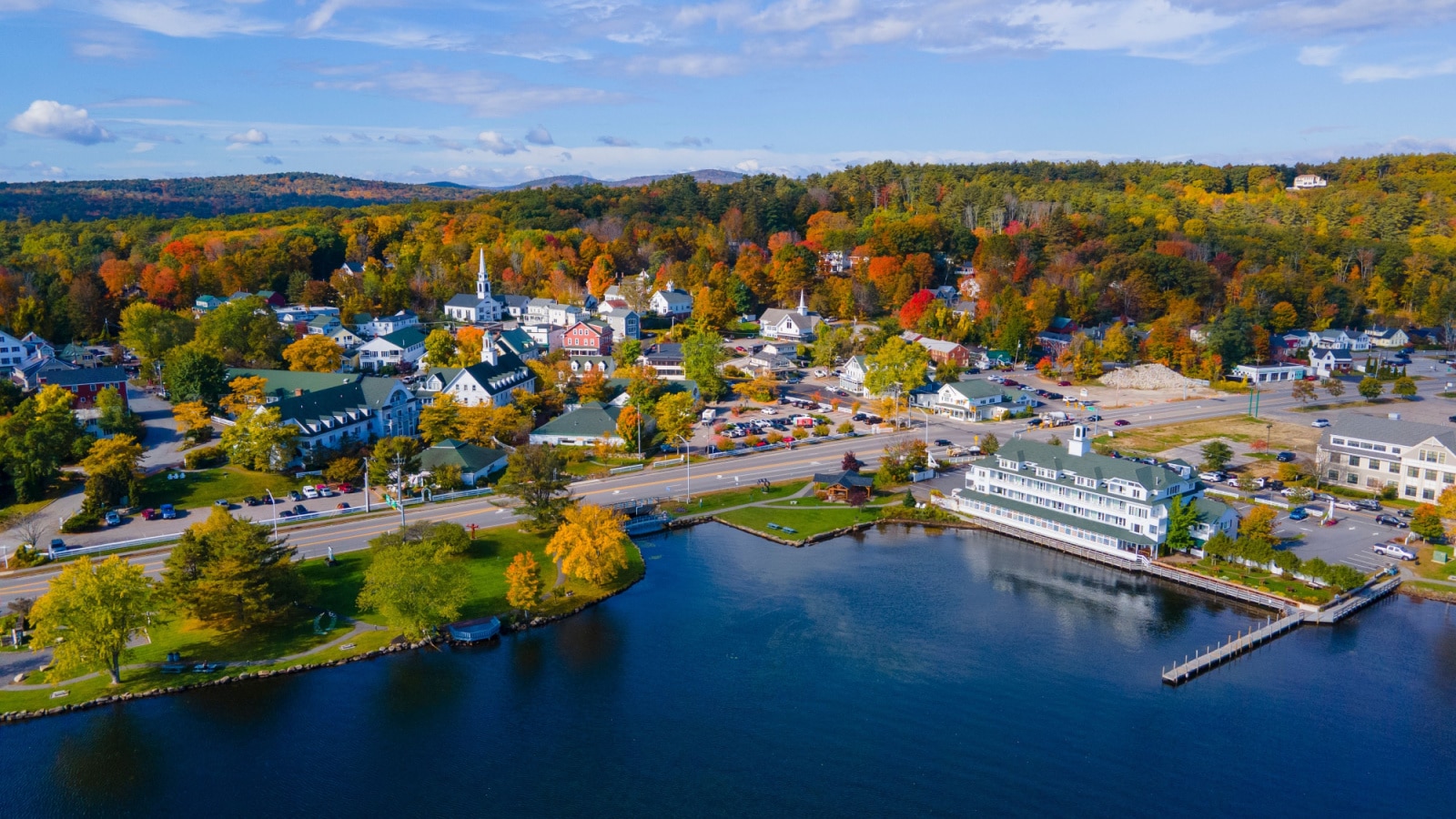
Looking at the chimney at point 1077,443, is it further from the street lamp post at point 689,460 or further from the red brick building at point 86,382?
the red brick building at point 86,382

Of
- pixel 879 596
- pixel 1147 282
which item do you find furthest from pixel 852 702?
pixel 1147 282

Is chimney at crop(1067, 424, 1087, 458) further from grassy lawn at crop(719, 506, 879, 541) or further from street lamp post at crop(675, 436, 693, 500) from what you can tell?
street lamp post at crop(675, 436, 693, 500)

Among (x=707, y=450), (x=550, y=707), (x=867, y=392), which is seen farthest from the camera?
(x=867, y=392)

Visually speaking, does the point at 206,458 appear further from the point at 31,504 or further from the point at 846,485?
the point at 846,485

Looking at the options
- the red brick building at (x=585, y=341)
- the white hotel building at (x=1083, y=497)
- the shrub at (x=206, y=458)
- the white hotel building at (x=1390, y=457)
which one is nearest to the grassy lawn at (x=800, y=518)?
the white hotel building at (x=1083, y=497)

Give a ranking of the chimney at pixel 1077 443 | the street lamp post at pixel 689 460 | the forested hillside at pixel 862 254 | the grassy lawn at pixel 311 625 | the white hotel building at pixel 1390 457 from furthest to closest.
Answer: the forested hillside at pixel 862 254, the street lamp post at pixel 689 460, the white hotel building at pixel 1390 457, the chimney at pixel 1077 443, the grassy lawn at pixel 311 625

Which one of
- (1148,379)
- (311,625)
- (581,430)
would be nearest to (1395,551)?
(1148,379)

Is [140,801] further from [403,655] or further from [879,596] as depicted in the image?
[879,596]
